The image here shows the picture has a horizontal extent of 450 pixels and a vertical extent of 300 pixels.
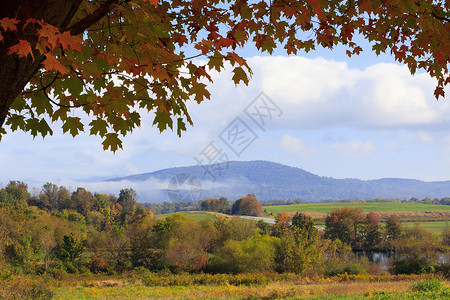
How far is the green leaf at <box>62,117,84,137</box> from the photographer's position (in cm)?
415

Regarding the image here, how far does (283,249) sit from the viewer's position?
128ft

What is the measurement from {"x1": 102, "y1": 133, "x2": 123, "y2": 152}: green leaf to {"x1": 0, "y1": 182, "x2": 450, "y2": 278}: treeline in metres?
30.0

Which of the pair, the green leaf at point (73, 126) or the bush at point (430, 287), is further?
the bush at point (430, 287)

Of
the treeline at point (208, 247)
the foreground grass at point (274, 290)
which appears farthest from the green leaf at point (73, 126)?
the treeline at point (208, 247)

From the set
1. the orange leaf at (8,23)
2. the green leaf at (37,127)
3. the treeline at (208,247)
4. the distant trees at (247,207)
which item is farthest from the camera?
the distant trees at (247,207)

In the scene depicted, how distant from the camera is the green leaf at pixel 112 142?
12.8 ft

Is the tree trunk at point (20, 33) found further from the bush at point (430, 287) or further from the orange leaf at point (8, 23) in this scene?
the bush at point (430, 287)

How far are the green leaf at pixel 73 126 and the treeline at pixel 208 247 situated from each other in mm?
29641

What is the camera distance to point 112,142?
3.91 metres

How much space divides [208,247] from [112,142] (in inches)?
1837

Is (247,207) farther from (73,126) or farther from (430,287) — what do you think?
(73,126)

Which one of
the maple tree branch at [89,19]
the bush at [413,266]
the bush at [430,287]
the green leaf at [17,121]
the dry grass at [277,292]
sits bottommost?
the bush at [413,266]

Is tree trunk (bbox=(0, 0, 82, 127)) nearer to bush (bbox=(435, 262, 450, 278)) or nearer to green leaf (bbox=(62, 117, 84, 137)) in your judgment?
green leaf (bbox=(62, 117, 84, 137))

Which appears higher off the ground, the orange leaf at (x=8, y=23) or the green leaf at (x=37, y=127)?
the orange leaf at (x=8, y=23)
